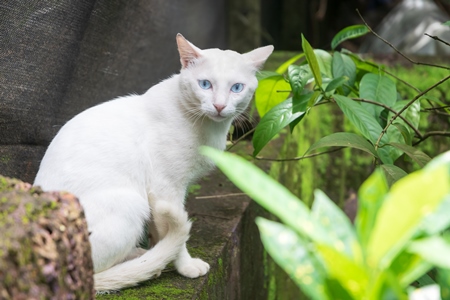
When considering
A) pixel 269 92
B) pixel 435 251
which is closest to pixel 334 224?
pixel 435 251

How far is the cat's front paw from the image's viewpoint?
6.05ft

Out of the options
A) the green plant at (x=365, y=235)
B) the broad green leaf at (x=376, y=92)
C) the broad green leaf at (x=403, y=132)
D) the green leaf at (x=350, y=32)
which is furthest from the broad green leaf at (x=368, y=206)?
the green leaf at (x=350, y=32)

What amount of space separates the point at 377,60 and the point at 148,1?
186 cm

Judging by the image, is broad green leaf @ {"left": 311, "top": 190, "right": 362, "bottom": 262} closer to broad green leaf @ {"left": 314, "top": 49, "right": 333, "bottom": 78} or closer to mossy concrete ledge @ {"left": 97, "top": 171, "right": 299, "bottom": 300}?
mossy concrete ledge @ {"left": 97, "top": 171, "right": 299, "bottom": 300}

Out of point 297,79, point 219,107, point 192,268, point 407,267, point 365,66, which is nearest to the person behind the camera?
point 407,267

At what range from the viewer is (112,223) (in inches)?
68.4

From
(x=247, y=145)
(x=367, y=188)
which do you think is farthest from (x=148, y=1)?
(x=367, y=188)

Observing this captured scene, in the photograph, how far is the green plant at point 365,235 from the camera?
68 cm

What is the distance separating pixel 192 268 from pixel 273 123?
0.58m

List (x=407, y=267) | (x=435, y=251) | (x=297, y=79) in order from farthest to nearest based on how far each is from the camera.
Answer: (x=297, y=79), (x=407, y=267), (x=435, y=251)

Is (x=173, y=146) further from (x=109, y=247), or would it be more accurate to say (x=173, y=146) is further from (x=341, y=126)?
(x=341, y=126)

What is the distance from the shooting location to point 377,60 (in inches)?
159

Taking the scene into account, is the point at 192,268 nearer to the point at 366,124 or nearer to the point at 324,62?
the point at 366,124

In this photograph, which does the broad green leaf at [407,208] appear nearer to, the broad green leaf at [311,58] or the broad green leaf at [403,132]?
the broad green leaf at [311,58]
